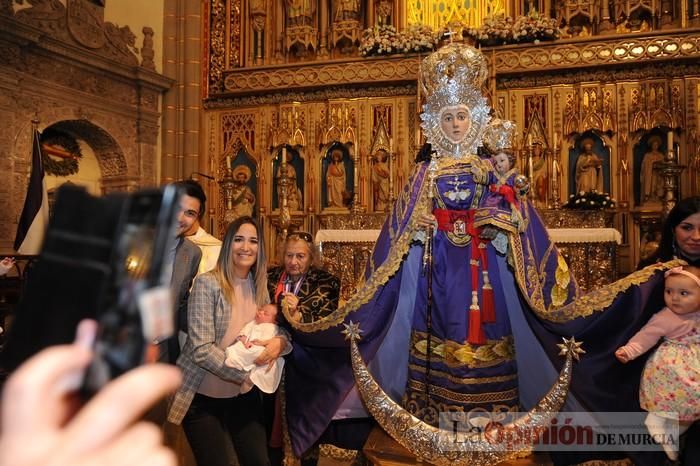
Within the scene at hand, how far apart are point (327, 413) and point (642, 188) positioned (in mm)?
7663

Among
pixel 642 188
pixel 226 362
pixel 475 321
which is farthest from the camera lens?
pixel 642 188

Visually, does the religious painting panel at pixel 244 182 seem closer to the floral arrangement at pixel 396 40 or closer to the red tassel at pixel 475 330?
the floral arrangement at pixel 396 40

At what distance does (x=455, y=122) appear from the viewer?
3951 mm

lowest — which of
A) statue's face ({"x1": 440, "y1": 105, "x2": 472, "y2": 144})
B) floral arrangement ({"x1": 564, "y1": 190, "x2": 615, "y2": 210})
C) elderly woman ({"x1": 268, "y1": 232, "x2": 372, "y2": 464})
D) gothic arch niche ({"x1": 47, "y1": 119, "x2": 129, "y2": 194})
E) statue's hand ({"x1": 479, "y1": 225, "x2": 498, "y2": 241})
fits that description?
elderly woman ({"x1": 268, "y1": 232, "x2": 372, "y2": 464})

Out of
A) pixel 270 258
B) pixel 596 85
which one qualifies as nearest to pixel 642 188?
pixel 596 85

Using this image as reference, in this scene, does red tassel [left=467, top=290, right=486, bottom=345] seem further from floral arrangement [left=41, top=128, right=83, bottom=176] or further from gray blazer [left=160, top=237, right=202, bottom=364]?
floral arrangement [left=41, top=128, right=83, bottom=176]

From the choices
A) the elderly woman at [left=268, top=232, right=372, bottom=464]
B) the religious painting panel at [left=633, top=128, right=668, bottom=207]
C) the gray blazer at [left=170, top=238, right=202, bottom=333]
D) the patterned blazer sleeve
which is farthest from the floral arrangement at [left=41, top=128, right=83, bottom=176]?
the religious painting panel at [left=633, top=128, right=668, bottom=207]

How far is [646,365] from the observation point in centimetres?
285

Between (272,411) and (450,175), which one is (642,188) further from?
(272,411)

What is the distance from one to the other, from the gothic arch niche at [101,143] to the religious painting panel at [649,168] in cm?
850

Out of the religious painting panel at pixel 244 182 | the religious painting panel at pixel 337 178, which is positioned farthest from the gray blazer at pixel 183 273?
the religious painting panel at pixel 244 182

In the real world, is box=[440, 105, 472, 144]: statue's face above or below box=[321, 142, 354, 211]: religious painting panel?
below

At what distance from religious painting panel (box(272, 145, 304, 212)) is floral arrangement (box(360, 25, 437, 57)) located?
7.30 ft

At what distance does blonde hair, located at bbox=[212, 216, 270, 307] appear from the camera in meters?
3.01
